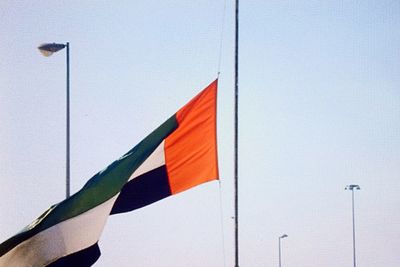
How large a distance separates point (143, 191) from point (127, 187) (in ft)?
0.99

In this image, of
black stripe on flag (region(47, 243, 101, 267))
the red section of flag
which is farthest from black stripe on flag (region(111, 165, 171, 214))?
black stripe on flag (region(47, 243, 101, 267))

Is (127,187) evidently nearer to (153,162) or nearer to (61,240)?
(153,162)

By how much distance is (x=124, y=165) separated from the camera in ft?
36.3

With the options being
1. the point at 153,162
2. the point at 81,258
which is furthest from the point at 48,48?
the point at 81,258

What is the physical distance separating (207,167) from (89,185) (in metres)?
2.20

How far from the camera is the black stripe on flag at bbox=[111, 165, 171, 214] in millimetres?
11523

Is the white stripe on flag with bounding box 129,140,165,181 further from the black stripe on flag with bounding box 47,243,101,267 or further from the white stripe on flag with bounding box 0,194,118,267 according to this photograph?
A: the black stripe on flag with bounding box 47,243,101,267

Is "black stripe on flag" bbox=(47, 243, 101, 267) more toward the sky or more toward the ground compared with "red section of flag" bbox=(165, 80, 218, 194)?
more toward the ground

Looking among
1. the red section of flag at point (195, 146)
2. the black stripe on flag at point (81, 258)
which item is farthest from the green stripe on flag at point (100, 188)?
the black stripe on flag at point (81, 258)

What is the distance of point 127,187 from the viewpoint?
11.5 metres

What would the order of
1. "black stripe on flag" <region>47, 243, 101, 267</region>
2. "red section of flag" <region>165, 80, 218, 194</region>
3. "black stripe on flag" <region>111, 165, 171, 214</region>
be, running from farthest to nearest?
"red section of flag" <region>165, 80, 218, 194</region>, "black stripe on flag" <region>111, 165, 171, 214</region>, "black stripe on flag" <region>47, 243, 101, 267</region>

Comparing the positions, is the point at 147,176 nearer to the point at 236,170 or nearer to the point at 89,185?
the point at 89,185

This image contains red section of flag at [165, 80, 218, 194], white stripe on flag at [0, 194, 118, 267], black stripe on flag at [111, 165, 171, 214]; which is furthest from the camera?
red section of flag at [165, 80, 218, 194]

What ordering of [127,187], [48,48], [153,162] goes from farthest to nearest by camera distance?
[48,48] < [153,162] < [127,187]
